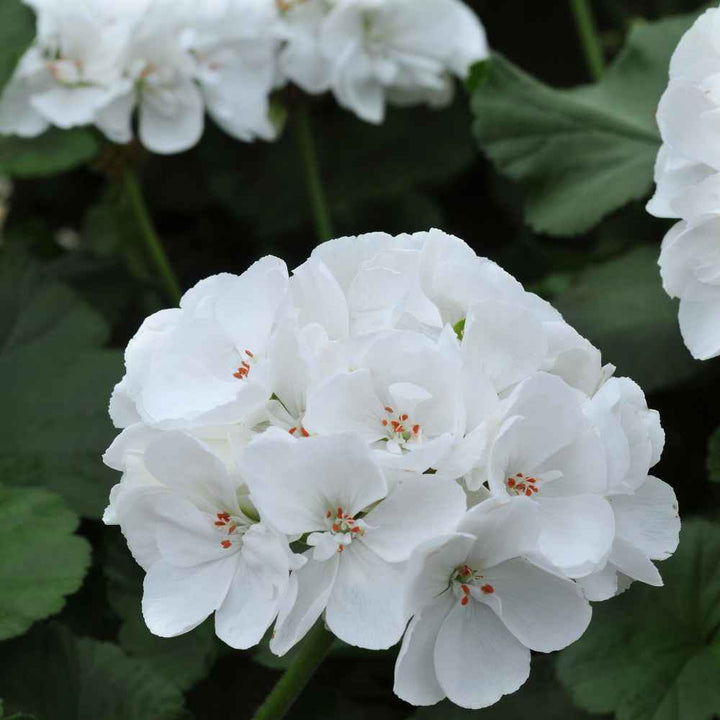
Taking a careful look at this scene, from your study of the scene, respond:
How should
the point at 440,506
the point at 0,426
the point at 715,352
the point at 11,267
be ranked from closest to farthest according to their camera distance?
1. the point at 440,506
2. the point at 715,352
3. the point at 0,426
4. the point at 11,267

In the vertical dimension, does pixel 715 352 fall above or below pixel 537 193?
above

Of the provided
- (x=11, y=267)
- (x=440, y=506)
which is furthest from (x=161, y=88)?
(x=440, y=506)

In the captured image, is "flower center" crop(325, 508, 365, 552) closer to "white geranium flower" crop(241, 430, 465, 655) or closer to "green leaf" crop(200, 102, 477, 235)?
"white geranium flower" crop(241, 430, 465, 655)

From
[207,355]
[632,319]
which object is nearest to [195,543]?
[207,355]

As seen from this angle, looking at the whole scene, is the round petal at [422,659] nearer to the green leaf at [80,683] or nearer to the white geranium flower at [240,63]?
the green leaf at [80,683]

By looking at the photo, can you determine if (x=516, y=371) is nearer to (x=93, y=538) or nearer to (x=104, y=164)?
(x=93, y=538)

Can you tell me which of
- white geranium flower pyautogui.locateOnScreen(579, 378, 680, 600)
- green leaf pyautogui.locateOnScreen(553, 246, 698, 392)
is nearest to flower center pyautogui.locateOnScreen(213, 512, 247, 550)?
white geranium flower pyautogui.locateOnScreen(579, 378, 680, 600)

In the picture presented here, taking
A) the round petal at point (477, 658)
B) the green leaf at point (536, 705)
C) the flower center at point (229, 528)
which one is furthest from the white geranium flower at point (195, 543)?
the green leaf at point (536, 705)
